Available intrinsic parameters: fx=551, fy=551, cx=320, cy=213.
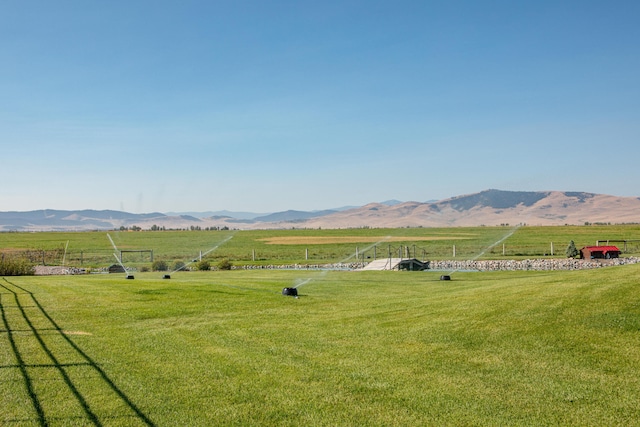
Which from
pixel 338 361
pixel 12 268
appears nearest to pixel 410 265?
pixel 12 268

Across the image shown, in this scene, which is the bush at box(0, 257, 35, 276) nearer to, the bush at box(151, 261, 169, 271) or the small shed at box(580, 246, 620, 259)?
the bush at box(151, 261, 169, 271)

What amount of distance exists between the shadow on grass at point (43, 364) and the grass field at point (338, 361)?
0.12 ft

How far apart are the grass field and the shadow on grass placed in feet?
0.12

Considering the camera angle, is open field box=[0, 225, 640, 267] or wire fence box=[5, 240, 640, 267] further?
open field box=[0, 225, 640, 267]

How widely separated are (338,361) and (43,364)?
18.2 ft

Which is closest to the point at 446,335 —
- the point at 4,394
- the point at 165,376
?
the point at 165,376

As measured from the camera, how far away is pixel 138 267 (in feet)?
158

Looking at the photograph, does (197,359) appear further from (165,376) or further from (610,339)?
(610,339)

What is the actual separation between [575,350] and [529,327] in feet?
5.38

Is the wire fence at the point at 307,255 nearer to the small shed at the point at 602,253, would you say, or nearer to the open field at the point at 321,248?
the open field at the point at 321,248

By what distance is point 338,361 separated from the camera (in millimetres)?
10648

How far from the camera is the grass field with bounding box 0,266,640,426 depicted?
7.80 metres

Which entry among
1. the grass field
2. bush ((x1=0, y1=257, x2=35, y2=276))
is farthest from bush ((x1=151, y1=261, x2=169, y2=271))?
the grass field

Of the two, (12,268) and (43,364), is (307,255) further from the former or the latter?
(43,364)
